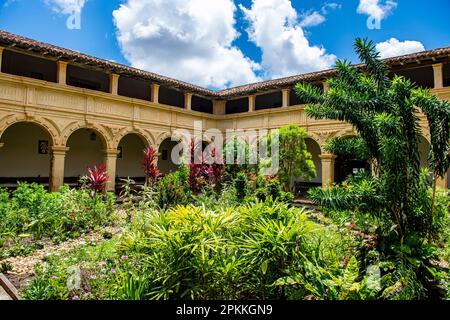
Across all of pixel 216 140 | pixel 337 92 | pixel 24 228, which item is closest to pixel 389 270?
pixel 337 92

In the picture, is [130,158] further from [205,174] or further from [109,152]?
[205,174]

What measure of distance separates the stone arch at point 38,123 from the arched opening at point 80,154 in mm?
3713

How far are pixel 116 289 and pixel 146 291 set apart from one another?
62cm

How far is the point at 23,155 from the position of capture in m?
16.4

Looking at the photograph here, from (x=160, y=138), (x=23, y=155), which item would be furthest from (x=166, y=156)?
(x=23, y=155)

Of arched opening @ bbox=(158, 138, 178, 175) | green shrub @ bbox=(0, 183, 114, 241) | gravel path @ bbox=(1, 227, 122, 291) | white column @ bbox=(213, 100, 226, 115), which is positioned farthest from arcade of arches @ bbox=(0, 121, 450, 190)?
gravel path @ bbox=(1, 227, 122, 291)

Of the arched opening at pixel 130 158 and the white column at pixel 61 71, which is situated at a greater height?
the white column at pixel 61 71

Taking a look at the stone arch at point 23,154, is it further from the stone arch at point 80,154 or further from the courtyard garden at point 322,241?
the courtyard garden at point 322,241

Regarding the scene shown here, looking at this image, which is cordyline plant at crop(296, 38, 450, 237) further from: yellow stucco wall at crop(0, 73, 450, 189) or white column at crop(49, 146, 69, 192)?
white column at crop(49, 146, 69, 192)

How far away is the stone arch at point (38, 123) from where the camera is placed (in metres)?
12.3

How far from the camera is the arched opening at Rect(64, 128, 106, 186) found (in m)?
17.8

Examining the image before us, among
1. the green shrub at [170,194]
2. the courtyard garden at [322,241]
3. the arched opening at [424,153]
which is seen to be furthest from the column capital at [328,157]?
the courtyard garden at [322,241]

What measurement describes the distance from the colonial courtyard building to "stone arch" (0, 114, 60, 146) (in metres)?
0.04

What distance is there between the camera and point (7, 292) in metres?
4.49
